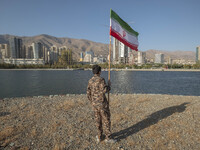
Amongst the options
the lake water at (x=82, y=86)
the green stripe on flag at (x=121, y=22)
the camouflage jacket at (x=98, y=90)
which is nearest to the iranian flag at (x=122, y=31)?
the green stripe on flag at (x=121, y=22)

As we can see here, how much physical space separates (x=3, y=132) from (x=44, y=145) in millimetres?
2151

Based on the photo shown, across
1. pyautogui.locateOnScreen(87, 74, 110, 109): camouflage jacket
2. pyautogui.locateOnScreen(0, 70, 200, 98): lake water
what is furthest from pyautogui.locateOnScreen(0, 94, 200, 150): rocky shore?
pyautogui.locateOnScreen(0, 70, 200, 98): lake water

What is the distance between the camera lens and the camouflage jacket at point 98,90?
4.71 meters

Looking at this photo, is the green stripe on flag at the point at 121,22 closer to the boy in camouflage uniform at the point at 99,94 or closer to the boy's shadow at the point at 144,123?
the boy in camouflage uniform at the point at 99,94

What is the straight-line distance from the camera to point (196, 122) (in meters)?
7.25

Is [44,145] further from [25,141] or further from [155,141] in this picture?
[155,141]

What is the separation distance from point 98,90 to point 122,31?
143 inches

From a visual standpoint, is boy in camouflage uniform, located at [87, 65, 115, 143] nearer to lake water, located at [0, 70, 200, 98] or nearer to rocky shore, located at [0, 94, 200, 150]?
rocky shore, located at [0, 94, 200, 150]

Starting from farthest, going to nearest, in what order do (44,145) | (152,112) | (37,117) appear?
(152,112) < (37,117) < (44,145)

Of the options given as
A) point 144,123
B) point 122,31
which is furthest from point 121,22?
point 144,123

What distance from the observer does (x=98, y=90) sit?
477 cm

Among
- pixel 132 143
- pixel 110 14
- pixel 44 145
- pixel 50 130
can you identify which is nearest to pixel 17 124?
pixel 50 130

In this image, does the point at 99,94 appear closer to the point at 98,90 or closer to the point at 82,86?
the point at 98,90

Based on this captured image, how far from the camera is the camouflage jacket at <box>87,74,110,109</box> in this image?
4715 millimetres
